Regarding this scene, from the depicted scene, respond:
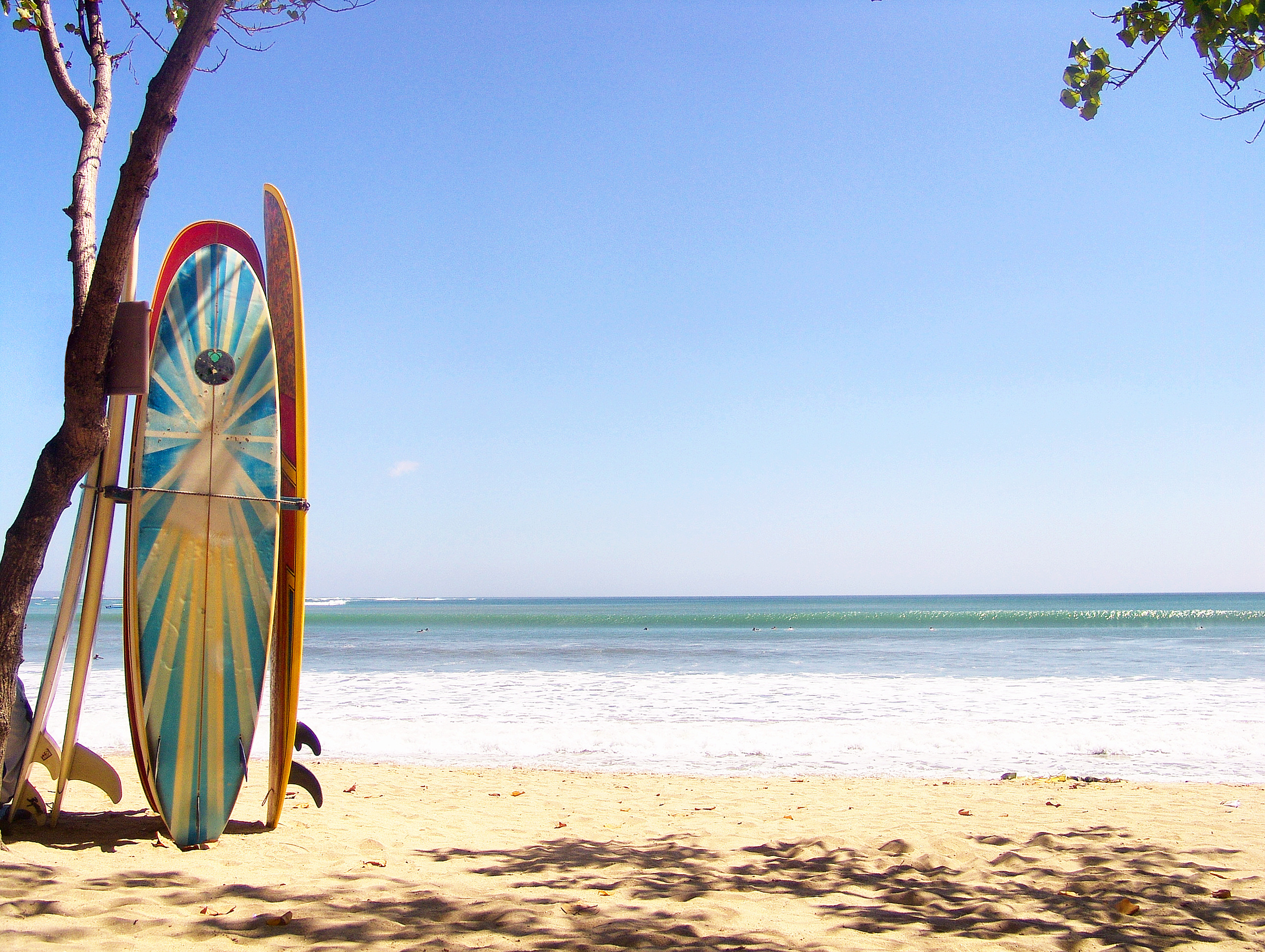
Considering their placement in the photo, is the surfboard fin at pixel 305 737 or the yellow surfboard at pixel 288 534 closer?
the yellow surfboard at pixel 288 534

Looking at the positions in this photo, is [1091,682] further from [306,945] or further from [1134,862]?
[306,945]

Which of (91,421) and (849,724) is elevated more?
(91,421)

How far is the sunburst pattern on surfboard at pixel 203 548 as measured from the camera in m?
3.73

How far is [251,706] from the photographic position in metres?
3.86

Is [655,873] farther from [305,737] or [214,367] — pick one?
[214,367]

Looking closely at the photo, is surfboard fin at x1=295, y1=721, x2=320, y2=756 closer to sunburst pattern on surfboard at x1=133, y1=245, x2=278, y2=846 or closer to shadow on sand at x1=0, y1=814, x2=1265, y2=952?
sunburst pattern on surfboard at x1=133, y1=245, x2=278, y2=846

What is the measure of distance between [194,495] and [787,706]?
288 inches

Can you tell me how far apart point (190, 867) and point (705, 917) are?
1989 millimetres

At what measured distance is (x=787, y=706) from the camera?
9.66m

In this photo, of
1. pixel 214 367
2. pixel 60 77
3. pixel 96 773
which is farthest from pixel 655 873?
pixel 60 77

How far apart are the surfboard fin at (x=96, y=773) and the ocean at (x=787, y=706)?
300 cm

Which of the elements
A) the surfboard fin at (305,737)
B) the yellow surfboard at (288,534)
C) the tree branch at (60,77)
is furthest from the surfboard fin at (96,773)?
the tree branch at (60,77)

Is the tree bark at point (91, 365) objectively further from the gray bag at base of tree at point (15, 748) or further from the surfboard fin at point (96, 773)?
the surfboard fin at point (96, 773)

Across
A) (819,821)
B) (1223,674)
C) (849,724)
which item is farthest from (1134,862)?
(1223,674)
